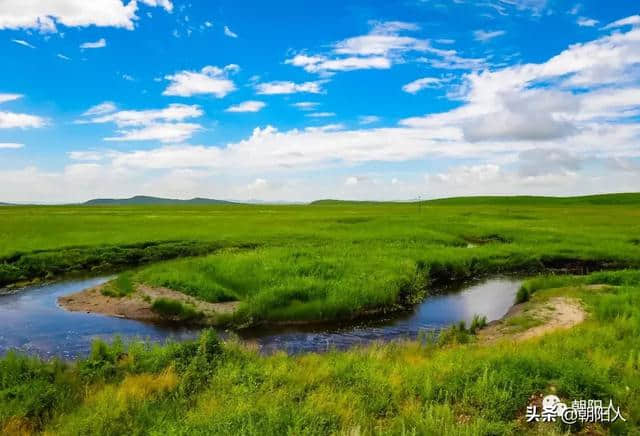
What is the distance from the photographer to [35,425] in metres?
8.89

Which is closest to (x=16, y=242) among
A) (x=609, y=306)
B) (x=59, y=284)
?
(x=59, y=284)

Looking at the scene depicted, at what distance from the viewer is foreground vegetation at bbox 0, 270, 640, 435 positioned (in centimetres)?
832

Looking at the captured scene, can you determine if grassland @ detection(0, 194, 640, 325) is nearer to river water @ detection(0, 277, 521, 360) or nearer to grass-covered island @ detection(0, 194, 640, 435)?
grass-covered island @ detection(0, 194, 640, 435)

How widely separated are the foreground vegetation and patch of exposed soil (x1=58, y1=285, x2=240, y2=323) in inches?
292

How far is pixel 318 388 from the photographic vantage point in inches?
402

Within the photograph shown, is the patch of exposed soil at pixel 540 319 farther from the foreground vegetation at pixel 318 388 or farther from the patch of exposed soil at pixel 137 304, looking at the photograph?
the patch of exposed soil at pixel 137 304

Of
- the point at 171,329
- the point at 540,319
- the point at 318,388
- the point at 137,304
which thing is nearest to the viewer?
the point at 318,388

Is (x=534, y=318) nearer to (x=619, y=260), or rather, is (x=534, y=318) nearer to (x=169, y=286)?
(x=169, y=286)

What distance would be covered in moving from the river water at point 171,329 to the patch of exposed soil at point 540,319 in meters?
2.01

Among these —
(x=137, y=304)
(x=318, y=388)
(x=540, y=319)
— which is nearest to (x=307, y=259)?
(x=137, y=304)

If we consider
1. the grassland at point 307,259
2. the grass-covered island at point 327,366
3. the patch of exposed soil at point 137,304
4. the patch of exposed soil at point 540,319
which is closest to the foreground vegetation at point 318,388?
the grass-covered island at point 327,366

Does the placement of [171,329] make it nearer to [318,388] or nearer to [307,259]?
[307,259]

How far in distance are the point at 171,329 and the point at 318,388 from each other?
36.8ft

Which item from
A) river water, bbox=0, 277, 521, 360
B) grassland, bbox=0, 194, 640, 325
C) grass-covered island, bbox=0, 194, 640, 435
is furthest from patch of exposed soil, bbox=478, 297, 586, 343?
grassland, bbox=0, 194, 640, 325
